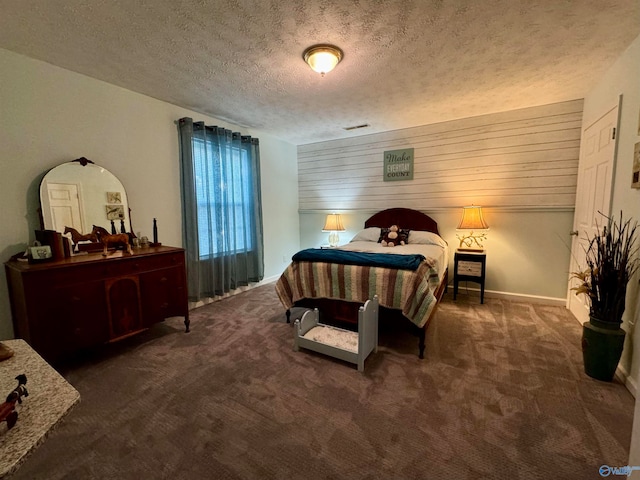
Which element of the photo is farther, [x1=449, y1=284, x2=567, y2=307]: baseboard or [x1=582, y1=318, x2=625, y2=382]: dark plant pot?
[x1=449, y1=284, x2=567, y2=307]: baseboard

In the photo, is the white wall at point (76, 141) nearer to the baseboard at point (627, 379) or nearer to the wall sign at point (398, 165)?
the wall sign at point (398, 165)

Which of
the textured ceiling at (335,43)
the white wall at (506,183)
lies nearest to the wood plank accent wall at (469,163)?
the white wall at (506,183)

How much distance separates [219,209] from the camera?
3.56 m

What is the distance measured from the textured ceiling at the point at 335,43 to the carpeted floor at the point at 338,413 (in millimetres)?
2367

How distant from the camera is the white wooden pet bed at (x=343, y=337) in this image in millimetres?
2061

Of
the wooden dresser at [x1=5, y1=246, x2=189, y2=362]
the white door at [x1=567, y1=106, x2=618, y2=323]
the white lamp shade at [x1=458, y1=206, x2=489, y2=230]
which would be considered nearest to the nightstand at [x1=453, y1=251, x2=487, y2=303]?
the white lamp shade at [x1=458, y1=206, x2=489, y2=230]

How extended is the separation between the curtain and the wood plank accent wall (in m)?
1.48

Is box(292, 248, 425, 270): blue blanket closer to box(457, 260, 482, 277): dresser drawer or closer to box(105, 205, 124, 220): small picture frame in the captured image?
box(457, 260, 482, 277): dresser drawer

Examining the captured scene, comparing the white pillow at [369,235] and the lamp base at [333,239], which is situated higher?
the white pillow at [369,235]

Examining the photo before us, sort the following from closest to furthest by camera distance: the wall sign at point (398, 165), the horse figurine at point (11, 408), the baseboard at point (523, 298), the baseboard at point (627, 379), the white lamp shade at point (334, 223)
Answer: the horse figurine at point (11, 408) → the baseboard at point (627, 379) → the baseboard at point (523, 298) → the wall sign at point (398, 165) → the white lamp shade at point (334, 223)

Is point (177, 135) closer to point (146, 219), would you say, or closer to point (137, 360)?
point (146, 219)

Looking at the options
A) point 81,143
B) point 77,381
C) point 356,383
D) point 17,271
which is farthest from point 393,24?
point 77,381

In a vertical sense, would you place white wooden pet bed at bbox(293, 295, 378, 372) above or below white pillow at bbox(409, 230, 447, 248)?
below

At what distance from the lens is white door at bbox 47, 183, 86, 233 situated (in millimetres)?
2305
